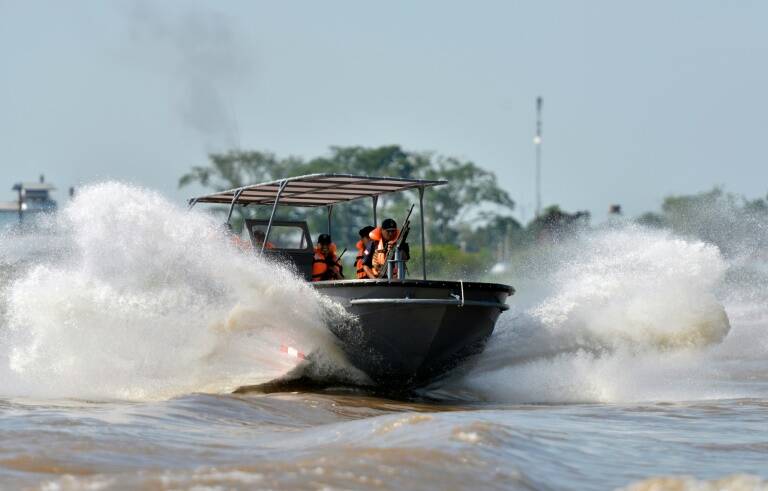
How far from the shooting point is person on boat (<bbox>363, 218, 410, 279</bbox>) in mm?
12125

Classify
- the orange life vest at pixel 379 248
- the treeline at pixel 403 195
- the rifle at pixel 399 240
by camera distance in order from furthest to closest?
the treeline at pixel 403 195 < the orange life vest at pixel 379 248 < the rifle at pixel 399 240

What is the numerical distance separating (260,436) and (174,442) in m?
0.77

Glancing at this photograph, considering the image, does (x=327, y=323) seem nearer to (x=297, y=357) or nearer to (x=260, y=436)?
(x=297, y=357)

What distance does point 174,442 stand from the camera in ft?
26.1

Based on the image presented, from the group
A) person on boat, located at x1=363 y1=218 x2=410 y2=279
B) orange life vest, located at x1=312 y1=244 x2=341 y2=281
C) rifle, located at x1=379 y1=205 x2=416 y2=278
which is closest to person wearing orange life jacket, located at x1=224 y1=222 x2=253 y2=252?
orange life vest, located at x1=312 y1=244 x2=341 y2=281

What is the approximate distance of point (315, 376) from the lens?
12.3m

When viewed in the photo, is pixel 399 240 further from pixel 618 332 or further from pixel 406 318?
pixel 618 332

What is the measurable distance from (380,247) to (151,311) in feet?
7.73

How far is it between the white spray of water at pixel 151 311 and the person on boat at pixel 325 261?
942mm

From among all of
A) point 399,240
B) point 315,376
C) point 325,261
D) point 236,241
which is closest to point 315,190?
point 325,261

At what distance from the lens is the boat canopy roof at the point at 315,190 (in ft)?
39.8

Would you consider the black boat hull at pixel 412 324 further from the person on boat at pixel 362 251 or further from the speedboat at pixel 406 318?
the person on boat at pixel 362 251

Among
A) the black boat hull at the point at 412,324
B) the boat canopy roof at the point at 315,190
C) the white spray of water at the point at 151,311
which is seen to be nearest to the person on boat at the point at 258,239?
the boat canopy roof at the point at 315,190

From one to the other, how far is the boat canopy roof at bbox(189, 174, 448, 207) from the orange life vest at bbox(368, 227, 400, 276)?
1.69ft
